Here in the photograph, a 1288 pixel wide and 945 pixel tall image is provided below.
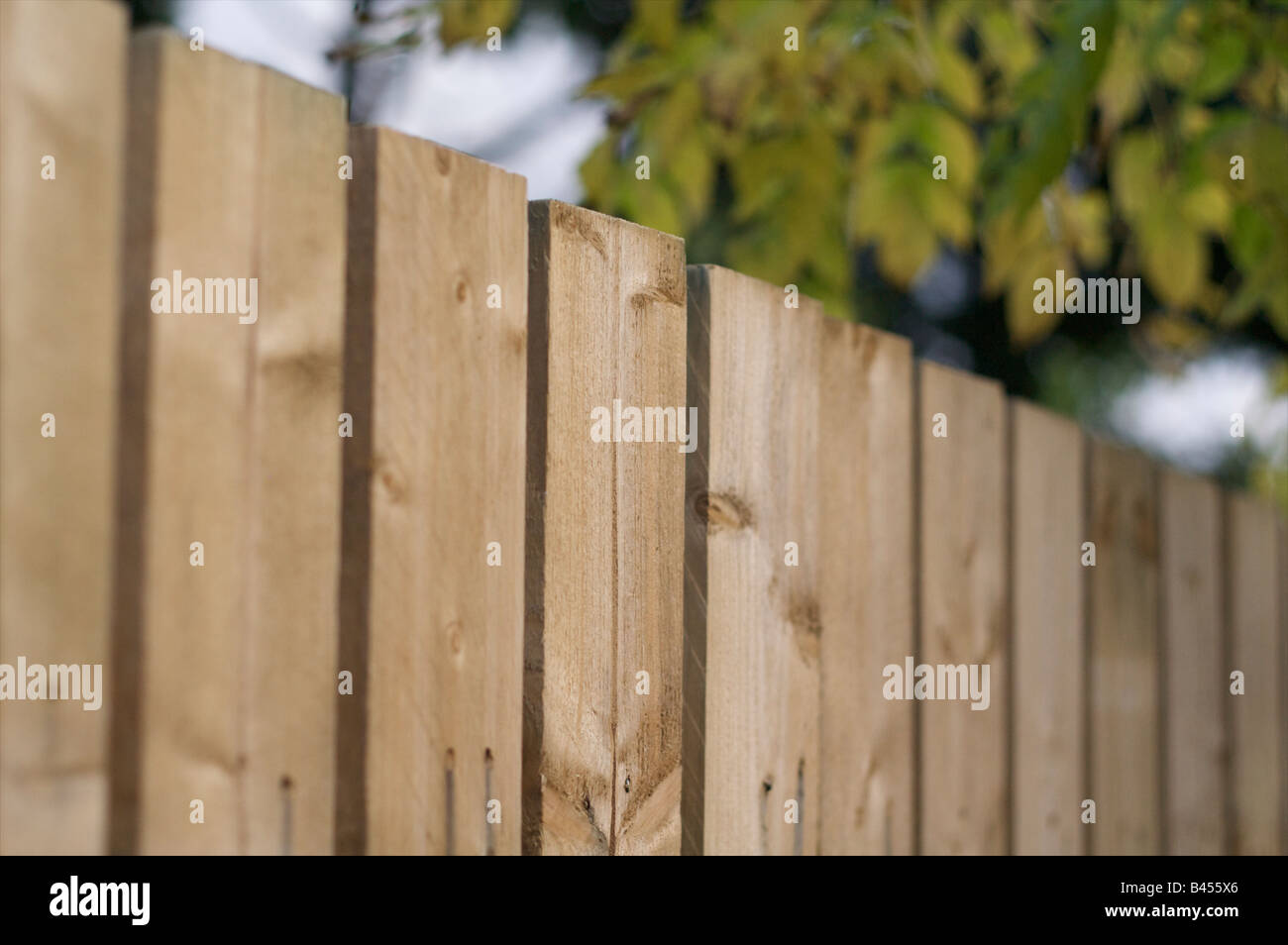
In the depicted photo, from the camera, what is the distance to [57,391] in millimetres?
943

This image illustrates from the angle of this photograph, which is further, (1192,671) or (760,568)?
(1192,671)

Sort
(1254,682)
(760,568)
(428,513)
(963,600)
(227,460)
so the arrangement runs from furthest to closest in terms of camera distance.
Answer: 1. (1254,682)
2. (963,600)
3. (760,568)
4. (428,513)
5. (227,460)

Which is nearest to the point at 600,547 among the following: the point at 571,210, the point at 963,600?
the point at 571,210

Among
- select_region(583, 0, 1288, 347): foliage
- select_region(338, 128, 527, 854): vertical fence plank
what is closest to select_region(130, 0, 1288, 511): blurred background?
select_region(583, 0, 1288, 347): foliage

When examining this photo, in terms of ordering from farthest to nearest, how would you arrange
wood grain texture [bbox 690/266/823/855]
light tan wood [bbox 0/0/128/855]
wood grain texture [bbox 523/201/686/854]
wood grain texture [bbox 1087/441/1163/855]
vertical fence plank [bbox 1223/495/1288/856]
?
vertical fence plank [bbox 1223/495/1288/856]
wood grain texture [bbox 1087/441/1163/855]
wood grain texture [bbox 690/266/823/855]
wood grain texture [bbox 523/201/686/854]
light tan wood [bbox 0/0/128/855]

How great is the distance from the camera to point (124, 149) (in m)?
1.00

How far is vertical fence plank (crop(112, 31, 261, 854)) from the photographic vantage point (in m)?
1.00

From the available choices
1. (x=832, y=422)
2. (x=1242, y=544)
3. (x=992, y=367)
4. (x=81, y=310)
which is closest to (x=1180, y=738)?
(x=1242, y=544)

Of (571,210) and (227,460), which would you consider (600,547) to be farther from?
(227,460)

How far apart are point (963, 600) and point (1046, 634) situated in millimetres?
338

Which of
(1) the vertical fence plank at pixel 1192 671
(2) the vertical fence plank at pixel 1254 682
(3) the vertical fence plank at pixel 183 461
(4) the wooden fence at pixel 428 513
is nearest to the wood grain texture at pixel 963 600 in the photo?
(4) the wooden fence at pixel 428 513

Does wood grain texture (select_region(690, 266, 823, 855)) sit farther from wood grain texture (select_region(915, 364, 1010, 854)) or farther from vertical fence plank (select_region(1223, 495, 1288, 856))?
vertical fence plank (select_region(1223, 495, 1288, 856))

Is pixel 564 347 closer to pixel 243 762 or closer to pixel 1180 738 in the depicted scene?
pixel 243 762

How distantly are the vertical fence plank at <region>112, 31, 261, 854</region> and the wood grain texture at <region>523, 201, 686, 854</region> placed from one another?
0.42 metres
